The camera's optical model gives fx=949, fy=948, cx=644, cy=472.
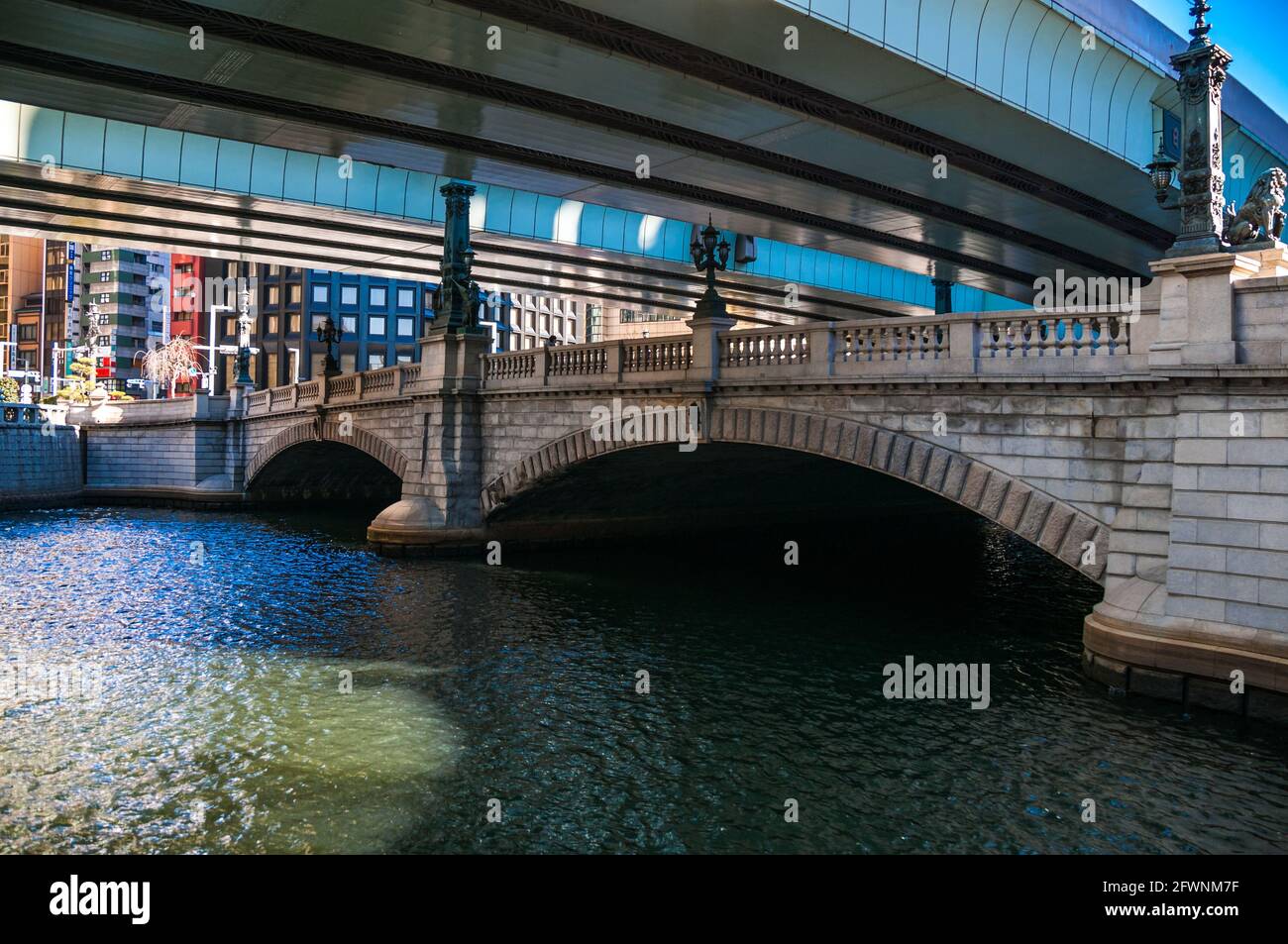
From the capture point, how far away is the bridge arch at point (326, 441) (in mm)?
34531

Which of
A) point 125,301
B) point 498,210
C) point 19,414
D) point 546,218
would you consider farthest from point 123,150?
point 125,301

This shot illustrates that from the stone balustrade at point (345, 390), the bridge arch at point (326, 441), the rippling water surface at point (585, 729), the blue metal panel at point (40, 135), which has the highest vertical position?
the blue metal panel at point (40, 135)

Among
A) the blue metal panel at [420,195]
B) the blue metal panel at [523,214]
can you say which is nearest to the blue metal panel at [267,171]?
the blue metal panel at [420,195]

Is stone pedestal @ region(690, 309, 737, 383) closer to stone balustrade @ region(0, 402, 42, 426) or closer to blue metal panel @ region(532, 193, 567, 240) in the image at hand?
blue metal panel @ region(532, 193, 567, 240)

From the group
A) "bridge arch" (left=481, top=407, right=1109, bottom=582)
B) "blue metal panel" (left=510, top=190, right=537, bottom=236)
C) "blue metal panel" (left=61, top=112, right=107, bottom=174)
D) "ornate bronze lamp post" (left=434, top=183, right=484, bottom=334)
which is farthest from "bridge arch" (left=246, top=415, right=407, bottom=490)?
"bridge arch" (left=481, top=407, right=1109, bottom=582)

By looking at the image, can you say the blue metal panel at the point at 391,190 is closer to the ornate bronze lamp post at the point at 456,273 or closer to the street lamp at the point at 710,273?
the ornate bronze lamp post at the point at 456,273

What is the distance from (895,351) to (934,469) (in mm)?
2492

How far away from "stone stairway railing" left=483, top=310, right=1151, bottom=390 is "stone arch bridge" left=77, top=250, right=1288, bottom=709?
0.04 meters

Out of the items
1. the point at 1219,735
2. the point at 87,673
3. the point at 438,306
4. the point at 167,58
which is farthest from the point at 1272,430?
the point at 438,306

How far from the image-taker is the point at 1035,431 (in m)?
16.0

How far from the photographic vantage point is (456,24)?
18.4 metres

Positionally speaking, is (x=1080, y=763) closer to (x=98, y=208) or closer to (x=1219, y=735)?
(x=1219, y=735)

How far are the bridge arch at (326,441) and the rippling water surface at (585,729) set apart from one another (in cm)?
972

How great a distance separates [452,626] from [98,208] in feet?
78.8
